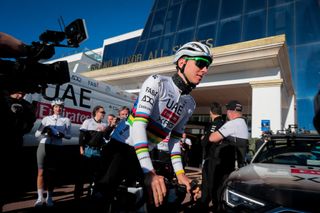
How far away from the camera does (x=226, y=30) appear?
1501 centimetres

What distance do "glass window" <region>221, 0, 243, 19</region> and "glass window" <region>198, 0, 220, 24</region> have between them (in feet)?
1.67

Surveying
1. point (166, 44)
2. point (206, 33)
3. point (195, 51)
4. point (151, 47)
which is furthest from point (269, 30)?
point (195, 51)

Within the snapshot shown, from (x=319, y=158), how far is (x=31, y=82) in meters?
3.85

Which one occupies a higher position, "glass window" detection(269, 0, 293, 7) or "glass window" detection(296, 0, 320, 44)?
"glass window" detection(269, 0, 293, 7)

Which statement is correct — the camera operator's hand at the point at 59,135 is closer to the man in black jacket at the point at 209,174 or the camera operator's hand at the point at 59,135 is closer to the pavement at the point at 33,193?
the pavement at the point at 33,193

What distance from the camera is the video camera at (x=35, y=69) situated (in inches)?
50.8

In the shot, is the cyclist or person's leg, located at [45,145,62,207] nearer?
the cyclist

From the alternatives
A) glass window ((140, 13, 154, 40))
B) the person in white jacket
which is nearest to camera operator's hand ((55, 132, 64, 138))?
the person in white jacket

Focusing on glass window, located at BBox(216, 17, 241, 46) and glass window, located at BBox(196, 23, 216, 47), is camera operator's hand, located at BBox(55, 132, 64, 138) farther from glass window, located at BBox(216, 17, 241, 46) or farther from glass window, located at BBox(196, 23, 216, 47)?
glass window, located at BBox(196, 23, 216, 47)

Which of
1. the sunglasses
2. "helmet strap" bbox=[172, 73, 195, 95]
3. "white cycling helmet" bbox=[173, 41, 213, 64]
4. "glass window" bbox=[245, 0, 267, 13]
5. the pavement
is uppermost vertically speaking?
"glass window" bbox=[245, 0, 267, 13]

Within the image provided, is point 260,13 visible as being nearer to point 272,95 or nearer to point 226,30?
point 226,30

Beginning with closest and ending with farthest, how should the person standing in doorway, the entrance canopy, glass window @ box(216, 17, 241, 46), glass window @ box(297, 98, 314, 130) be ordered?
the person standing in doorway, the entrance canopy, glass window @ box(297, 98, 314, 130), glass window @ box(216, 17, 241, 46)

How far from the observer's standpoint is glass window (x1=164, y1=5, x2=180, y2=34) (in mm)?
17681

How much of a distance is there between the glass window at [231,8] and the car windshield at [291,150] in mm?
13813
